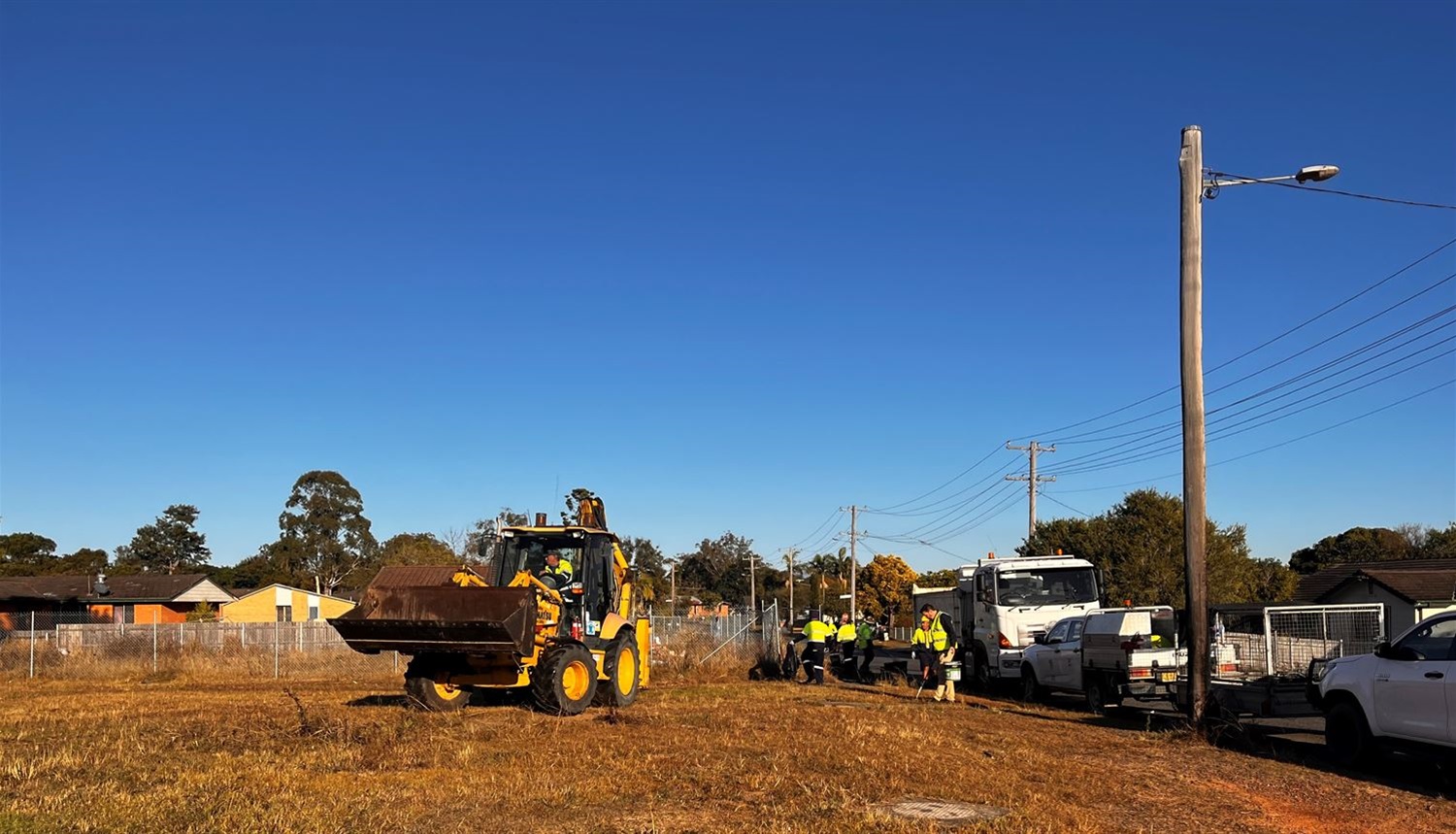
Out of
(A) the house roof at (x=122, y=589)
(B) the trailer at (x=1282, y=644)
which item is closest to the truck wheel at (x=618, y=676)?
(B) the trailer at (x=1282, y=644)

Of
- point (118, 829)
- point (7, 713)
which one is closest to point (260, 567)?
point (7, 713)

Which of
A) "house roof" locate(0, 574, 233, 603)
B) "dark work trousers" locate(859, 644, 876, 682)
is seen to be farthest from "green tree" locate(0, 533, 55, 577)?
"dark work trousers" locate(859, 644, 876, 682)

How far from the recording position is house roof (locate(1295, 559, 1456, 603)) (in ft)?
120

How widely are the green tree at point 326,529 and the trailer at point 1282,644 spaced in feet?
223

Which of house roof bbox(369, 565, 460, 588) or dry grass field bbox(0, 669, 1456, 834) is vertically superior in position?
house roof bbox(369, 565, 460, 588)

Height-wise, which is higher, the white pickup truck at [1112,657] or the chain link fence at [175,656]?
the white pickup truck at [1112,657]

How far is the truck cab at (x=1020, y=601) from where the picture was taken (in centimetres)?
2267

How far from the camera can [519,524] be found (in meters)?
18.4

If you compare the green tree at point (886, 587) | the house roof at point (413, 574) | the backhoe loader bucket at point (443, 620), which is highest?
the house roof at point (413, 574)

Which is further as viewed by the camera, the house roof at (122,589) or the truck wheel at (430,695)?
the house roof at (122,589)

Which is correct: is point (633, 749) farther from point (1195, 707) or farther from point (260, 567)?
point (260, 567)

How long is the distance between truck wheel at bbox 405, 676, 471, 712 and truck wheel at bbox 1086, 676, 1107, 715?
942 centimetres

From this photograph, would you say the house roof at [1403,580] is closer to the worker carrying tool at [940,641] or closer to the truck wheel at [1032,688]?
the truck wheel at [1032,688]

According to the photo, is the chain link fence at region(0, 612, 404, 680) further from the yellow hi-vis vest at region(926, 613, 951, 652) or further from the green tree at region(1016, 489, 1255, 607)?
the green tree at region(1016, 489, 1255, 607)
